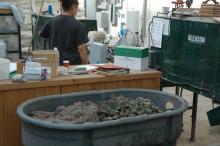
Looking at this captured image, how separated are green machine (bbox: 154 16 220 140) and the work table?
470 millimetres

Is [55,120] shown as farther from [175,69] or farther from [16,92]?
[175,69]

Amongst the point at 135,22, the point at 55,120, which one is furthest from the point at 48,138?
the point at 135,22

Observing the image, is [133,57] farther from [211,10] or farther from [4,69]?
[4,69]

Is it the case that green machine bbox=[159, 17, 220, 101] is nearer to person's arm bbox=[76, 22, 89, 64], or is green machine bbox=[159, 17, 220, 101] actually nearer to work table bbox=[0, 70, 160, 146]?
work table bbox=[0, 70, 160, 146]

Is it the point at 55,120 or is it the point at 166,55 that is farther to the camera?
the point at 166,55

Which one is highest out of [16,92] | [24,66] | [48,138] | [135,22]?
[135,22]

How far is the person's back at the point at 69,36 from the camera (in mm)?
3098

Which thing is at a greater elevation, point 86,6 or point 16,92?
point 86,6

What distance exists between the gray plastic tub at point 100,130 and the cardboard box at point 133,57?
0.50m

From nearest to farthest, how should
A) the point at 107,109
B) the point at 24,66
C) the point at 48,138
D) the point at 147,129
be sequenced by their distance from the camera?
the point at 48,138
the point at 147,129
the point at 107,109
the point at 24,66

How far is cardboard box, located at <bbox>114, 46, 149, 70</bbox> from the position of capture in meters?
2.49

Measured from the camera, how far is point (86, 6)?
555 cm

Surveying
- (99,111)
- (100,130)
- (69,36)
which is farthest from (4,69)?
(69,36)

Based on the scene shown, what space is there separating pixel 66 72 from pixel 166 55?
1.10 metres
